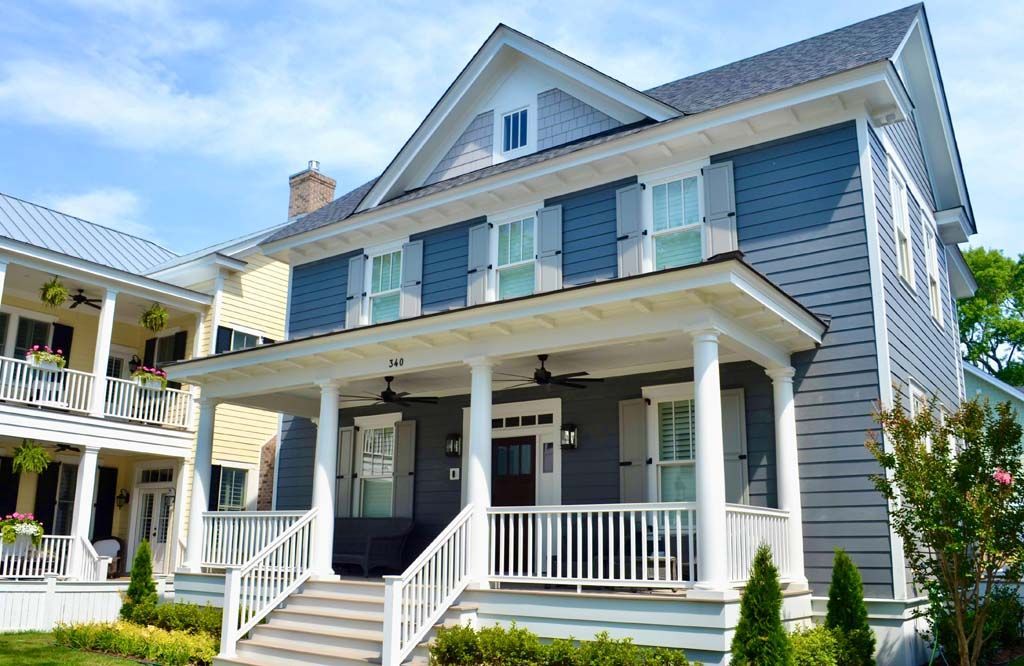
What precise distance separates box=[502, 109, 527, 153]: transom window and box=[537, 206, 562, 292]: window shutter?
1.82 metres

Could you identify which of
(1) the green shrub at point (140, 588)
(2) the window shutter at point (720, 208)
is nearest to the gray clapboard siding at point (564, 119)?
(2) the window shutter at point (720, 208)

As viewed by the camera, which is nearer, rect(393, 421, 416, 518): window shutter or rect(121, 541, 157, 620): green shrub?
rect(121, 541, 157, 620): green shrub

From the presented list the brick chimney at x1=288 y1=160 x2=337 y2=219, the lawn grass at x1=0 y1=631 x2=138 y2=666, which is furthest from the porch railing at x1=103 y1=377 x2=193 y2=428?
the brick chimney at x1=288 y1=160 x2=337 y2=219

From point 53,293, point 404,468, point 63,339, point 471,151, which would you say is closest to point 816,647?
point 404,468

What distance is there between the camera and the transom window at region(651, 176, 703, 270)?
11.9 meters

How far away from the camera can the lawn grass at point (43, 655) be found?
10820 mm

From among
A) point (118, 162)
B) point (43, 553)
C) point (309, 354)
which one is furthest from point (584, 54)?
point (43, 553)

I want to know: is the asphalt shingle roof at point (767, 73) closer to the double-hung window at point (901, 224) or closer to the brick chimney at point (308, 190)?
the double-hung window at point (901, 224)

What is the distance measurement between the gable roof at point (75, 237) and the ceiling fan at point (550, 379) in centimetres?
1230

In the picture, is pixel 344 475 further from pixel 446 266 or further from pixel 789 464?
pixel 789 464

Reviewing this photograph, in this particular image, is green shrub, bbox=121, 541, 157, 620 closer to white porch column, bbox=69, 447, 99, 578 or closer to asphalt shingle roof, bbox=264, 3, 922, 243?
white porch column, bbox=69, 447, 99, 578

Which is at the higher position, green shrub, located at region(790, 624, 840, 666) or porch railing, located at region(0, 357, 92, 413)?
porch railing, located at region(0, 357, 92, 413)

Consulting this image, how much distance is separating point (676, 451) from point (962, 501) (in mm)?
3739

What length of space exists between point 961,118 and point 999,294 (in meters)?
23.2
